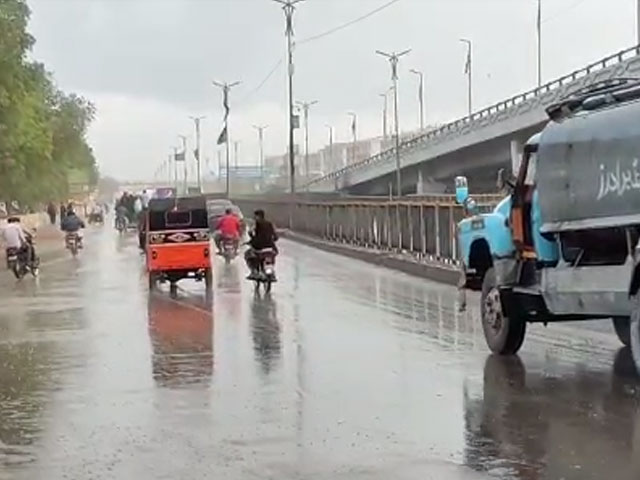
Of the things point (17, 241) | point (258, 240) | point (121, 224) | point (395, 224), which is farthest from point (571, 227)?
point (121, 224)

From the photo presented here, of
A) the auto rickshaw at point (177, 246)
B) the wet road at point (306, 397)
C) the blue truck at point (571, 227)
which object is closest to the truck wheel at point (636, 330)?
the blue truck at point (571, 227)

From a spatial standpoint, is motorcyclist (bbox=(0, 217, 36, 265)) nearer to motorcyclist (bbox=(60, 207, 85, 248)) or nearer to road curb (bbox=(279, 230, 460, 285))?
road curb (bbox=(279, 230, 460, 285))

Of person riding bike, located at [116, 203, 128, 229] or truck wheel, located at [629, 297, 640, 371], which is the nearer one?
truck wheel, located at [629, 297, 640, 371]

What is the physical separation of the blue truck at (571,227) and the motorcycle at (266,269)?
411 inches

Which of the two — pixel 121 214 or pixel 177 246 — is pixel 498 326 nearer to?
pixel 177 246

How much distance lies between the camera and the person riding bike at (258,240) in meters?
26.2

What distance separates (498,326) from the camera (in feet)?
48.4

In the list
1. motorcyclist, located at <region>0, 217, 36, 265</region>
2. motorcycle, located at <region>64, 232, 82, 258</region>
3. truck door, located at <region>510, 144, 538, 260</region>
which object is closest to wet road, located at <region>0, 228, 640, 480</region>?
truck door, located at <region>510, 144, 538, 260</region>

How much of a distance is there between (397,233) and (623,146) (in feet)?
77.5

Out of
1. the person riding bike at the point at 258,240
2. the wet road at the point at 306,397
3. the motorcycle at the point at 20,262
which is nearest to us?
the wet road at the point at 306,397

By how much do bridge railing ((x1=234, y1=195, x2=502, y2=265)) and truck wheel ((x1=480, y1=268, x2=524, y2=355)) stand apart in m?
8.43

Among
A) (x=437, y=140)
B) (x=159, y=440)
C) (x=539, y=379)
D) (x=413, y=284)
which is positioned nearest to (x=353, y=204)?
(x=413, y=284)

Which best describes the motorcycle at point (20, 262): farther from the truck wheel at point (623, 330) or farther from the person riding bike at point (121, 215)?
the person riding bike at point (121, 215)

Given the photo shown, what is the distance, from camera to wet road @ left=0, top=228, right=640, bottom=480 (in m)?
8.73
